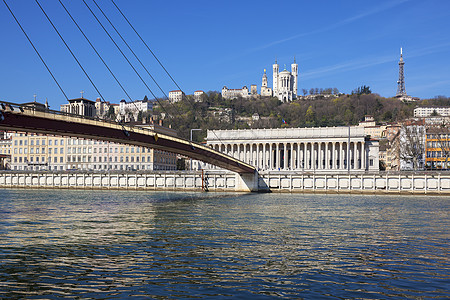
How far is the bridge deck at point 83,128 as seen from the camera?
1444 inches

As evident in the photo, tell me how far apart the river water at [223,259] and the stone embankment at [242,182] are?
5051 centimetres

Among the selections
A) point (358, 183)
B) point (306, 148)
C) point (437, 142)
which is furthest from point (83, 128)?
point (437, 142)

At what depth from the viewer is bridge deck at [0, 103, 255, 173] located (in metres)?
36.7

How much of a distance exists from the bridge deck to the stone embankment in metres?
25.1

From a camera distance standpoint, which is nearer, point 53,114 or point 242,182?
point 53,114

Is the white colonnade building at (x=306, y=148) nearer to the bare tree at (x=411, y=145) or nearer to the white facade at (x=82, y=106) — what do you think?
the bare tree at (x=411, y=145)

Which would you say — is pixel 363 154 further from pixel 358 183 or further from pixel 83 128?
pixel 83 128

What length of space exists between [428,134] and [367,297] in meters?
118

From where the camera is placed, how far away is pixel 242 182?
282 feet

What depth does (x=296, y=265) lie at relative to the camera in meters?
17.4

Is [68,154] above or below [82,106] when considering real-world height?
below

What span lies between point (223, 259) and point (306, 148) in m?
119

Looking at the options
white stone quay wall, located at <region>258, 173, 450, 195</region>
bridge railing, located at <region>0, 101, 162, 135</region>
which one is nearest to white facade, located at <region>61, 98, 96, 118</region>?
white stone quay wall, located at <region>258, 173, 450, 195</region>

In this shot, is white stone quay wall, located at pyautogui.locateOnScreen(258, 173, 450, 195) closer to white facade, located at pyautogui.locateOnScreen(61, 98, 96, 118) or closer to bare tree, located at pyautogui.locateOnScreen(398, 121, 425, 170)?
bare tree, located at pyautogui.locateOnScreen(398, 121, 425, 170)
